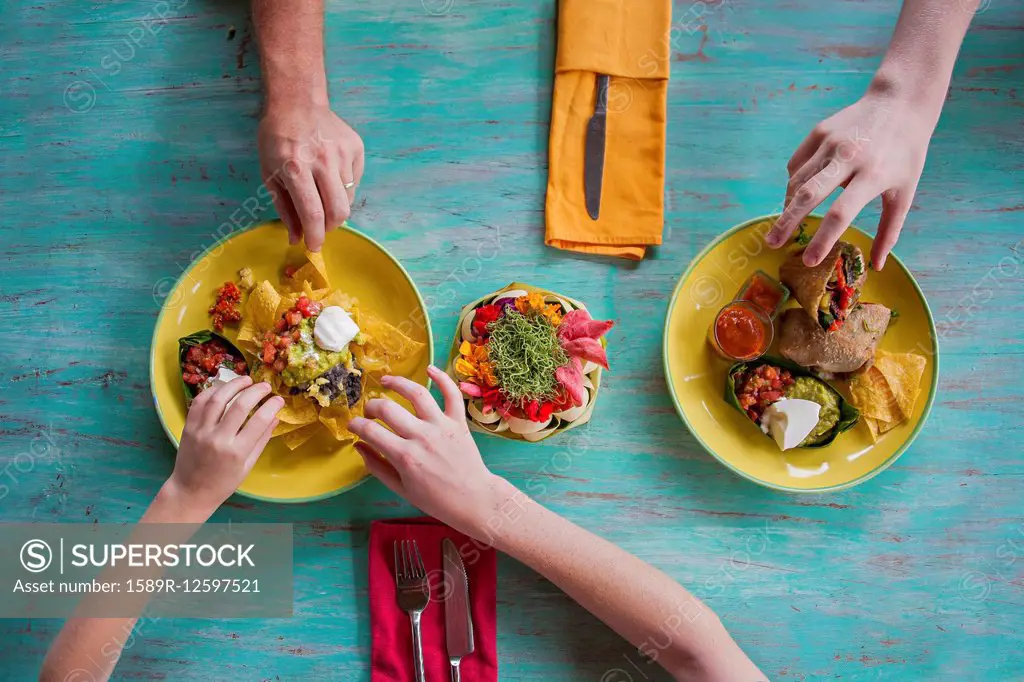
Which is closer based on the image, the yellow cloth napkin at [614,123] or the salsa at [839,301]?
the salsa at [839,301]

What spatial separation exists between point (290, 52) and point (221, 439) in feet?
3.60

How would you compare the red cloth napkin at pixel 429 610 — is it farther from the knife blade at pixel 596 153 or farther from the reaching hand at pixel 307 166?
the knife blade at pixel 596 153

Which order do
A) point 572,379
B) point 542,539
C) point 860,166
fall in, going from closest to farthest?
point 572,379 → point 860,166 → point 542,539

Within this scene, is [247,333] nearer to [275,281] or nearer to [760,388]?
[275,281]

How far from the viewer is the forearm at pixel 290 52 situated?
6.58 ft

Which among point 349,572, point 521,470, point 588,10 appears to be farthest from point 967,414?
point 349,572

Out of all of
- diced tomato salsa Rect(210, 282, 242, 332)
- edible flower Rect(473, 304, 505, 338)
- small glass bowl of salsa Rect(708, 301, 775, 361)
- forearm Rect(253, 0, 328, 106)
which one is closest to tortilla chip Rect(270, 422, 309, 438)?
diced tomato salsa Rect(210, 282, 242, 332)

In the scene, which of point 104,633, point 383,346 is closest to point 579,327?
point 383,346

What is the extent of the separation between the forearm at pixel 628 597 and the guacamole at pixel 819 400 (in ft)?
2.02

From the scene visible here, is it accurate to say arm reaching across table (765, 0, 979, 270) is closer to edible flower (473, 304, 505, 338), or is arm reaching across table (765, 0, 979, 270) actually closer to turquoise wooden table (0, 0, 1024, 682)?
turquoise wooden table (0, 0, 1024, 682)

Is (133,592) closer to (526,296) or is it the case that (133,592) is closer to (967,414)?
(526,296)

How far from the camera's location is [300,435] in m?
2.12

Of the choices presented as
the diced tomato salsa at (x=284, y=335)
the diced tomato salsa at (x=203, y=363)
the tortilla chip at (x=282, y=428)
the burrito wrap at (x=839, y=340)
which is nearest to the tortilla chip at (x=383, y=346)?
the diced tomato salsa at (x=284, y=335)

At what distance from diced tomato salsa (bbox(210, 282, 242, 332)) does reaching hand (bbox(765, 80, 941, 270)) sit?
158 cm
